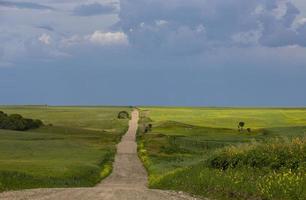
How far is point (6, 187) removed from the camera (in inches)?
1404

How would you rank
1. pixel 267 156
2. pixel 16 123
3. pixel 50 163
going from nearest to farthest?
pixel 267 156, pixel 50 163, pixel 16 123

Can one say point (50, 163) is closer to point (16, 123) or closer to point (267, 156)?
point (267, 156)

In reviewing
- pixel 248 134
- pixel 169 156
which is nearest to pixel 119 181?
pixel 169 156

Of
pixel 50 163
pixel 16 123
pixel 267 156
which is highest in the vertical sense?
pixel 267 156

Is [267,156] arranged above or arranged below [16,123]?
above

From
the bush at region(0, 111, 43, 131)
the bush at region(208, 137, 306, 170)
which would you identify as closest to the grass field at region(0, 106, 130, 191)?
the bush at region(208, 137, 306, 170)

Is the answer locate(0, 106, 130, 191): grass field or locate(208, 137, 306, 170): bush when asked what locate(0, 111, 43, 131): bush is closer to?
locate(0, 106, 130, 191): grass field

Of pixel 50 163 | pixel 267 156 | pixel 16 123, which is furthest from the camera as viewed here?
pixel 16 123

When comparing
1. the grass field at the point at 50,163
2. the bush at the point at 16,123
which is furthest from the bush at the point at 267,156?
the bush at the point at 16,123

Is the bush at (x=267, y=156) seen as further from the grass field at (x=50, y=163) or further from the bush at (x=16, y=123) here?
the bush at (x=16, y=123)

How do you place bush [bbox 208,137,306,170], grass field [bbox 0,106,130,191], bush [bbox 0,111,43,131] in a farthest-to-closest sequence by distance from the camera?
1. bush [bbox 0,111,43,131]
2. grass field [bbox 0,106,130,191]
3. bush [bbox 208,137,306,170]

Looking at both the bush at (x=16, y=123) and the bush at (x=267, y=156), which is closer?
the bush at (x=267, y=156)

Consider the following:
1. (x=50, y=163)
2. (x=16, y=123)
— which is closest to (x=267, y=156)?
(x=50, y=163)

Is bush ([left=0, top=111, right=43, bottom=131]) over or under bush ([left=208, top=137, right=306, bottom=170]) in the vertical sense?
under
